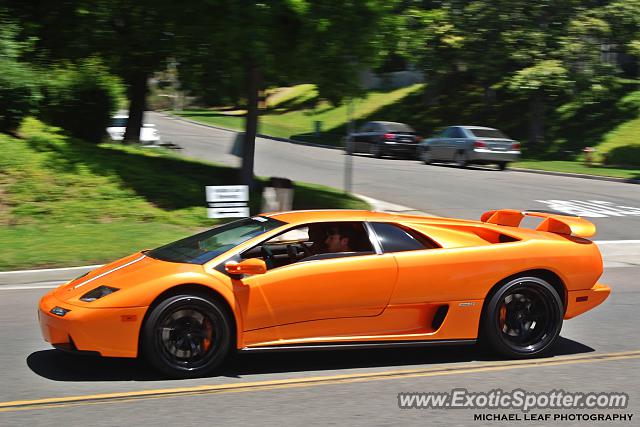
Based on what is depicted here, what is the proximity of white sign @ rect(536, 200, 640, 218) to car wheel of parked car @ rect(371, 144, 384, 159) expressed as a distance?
1379 cm

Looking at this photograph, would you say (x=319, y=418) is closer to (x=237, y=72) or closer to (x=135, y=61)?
(x=237, y=72)

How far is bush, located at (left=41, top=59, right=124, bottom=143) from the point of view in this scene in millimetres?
20094

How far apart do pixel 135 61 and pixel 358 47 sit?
20.7ft

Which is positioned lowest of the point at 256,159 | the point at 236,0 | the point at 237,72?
the point at 256,159

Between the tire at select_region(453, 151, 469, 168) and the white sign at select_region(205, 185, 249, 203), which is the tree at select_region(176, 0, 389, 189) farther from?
the tire at select_region(453, 151, 469, 168)

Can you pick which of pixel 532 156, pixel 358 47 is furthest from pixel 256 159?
pixel 358 47

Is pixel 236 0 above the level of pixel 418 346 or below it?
above

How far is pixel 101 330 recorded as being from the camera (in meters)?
5.96

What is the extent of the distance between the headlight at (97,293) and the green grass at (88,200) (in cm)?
530

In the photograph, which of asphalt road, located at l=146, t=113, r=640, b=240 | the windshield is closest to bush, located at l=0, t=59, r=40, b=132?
asphalt road, located at l=146, t=113, r=640, b=240

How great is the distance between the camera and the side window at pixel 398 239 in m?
6.82

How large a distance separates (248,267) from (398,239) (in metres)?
1.36

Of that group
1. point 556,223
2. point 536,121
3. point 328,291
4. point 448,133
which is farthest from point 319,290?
point 536,121

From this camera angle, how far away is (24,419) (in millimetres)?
5215
